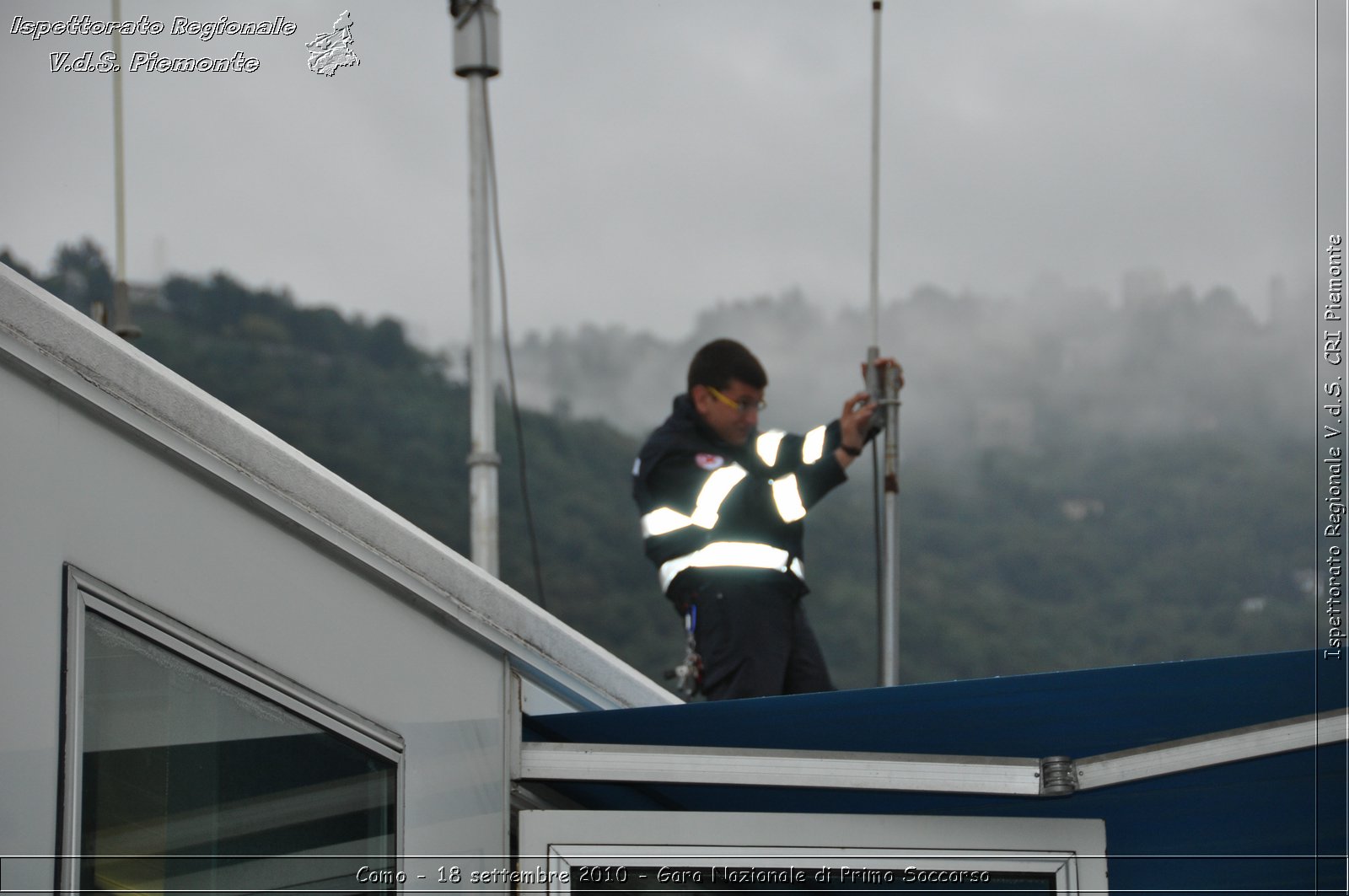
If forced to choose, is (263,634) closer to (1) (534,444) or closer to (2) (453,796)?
(2) (453,796)

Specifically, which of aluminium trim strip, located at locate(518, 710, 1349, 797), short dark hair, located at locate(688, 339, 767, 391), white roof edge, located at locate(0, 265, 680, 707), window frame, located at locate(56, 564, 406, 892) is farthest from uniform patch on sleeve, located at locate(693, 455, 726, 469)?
window frame, located at locate(56, 564, 406, 892)

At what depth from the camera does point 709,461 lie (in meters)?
4.57

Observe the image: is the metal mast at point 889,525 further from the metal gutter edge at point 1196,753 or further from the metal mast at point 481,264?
the metal mast at point 481,264

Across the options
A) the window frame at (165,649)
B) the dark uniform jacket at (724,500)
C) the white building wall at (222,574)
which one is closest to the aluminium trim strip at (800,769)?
the white building wall at (222,574)

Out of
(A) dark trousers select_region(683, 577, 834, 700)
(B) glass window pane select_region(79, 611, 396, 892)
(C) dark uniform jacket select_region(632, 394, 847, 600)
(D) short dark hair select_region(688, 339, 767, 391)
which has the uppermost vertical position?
(D) short dark hair select_region(688, 339, 767, 391)

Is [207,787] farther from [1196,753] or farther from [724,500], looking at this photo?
[724,500]

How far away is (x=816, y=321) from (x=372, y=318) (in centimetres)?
3153

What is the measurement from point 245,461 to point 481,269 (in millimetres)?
5526

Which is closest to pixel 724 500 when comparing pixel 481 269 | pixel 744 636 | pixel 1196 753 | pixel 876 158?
pixel 744 636

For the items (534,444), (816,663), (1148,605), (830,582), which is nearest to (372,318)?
(534,444)

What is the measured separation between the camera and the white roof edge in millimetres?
2014

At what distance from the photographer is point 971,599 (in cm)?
7425

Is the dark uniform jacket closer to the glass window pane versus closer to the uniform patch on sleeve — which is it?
the uniform patch on sleeve

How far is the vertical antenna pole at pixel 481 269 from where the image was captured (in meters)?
7.05
